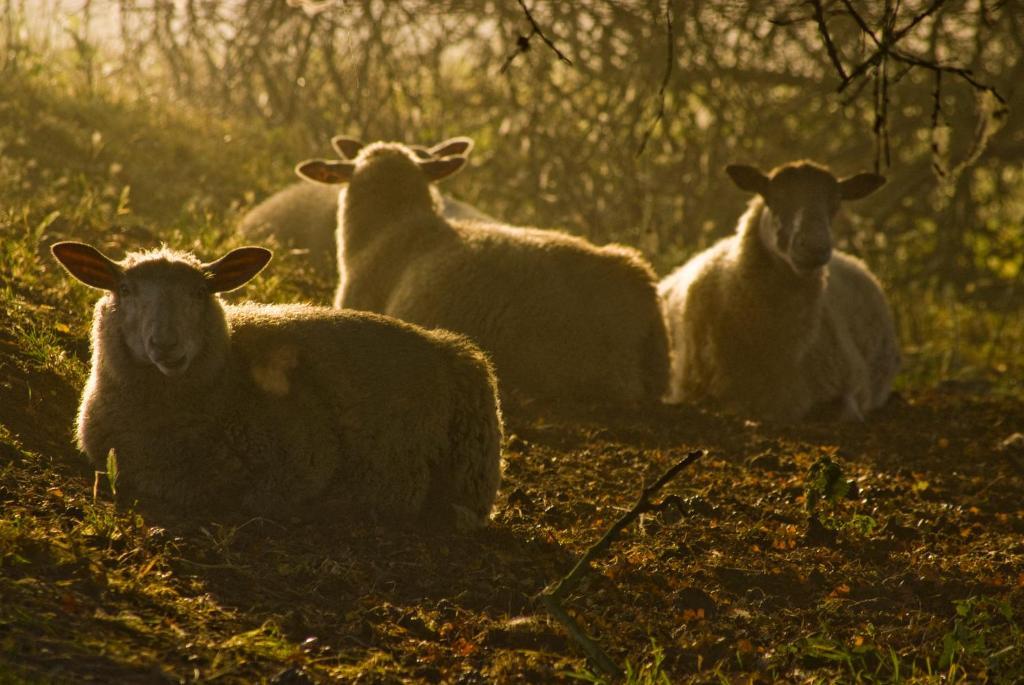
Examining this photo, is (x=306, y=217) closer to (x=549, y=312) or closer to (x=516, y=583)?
(x=549, y=312)

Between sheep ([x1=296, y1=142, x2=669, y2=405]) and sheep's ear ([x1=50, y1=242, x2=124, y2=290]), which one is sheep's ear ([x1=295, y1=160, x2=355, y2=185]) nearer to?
sheep ([x1=296, y1=142, x2=669, y2=405])

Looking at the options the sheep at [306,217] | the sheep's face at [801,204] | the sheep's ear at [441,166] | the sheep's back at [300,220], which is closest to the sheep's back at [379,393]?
the sheep's face at [801,204]

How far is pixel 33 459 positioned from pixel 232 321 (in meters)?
0.95

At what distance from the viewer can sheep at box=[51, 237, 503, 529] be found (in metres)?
4.94

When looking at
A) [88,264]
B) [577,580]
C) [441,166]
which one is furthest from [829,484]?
[441,166]

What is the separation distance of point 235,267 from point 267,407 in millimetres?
697

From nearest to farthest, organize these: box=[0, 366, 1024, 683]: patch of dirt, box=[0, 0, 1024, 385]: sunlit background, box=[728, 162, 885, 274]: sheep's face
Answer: box=[0, 366, 1024, 683]: patch of dirt
box=[728, 162, 885, 274]: sheep's face
box=[0, 0, 1024, 385]: sunlit background

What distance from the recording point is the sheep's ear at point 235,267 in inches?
210

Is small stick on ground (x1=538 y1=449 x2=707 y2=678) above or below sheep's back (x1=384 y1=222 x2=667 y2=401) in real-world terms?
below

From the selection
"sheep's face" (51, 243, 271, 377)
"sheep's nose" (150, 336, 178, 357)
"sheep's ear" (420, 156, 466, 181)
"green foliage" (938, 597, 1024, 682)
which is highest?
"sheep's ear" (420, 156, 466, 181)

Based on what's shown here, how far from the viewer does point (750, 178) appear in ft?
28.9

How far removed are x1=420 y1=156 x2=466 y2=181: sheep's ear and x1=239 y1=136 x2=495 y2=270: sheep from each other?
40.1 inches

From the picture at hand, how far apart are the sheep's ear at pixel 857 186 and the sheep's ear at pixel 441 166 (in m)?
2.61

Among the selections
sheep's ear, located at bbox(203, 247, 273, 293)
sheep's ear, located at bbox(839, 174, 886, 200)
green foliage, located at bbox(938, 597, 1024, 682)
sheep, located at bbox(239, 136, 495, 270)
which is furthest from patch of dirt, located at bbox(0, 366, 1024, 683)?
sheep, located at bbox(239, 136, 495, 270)
